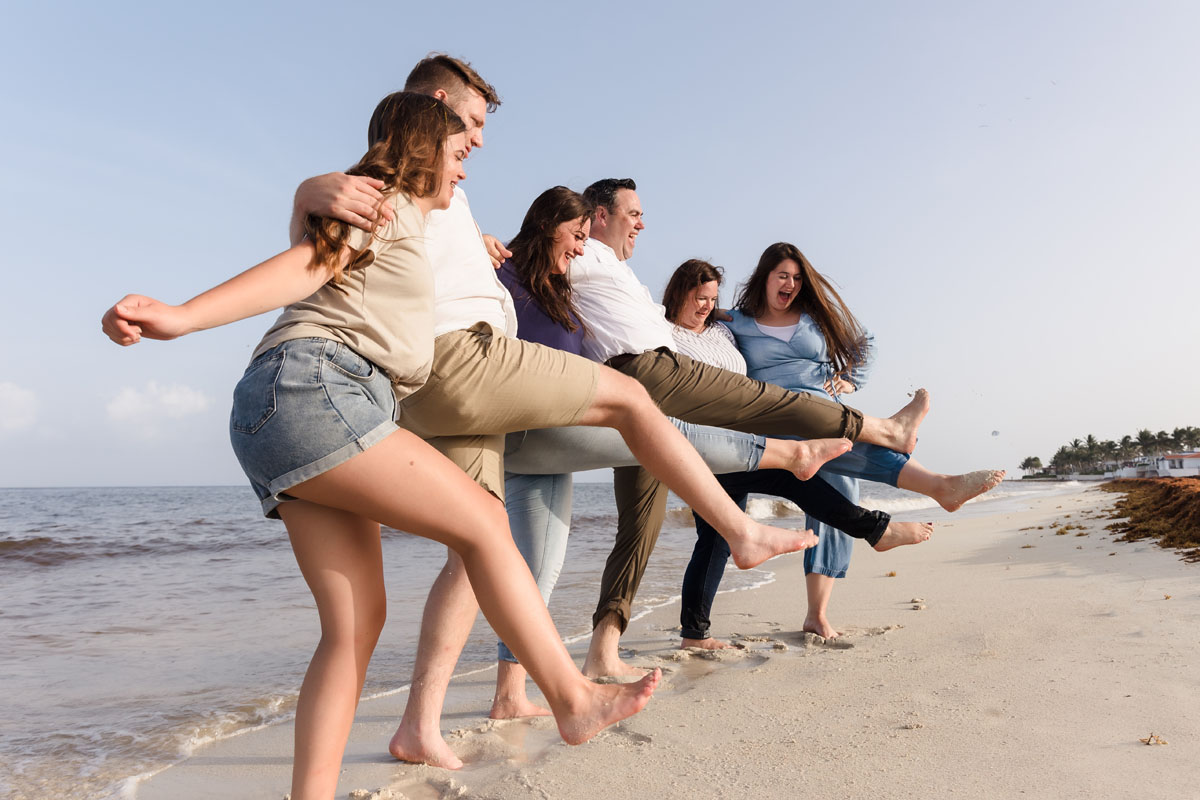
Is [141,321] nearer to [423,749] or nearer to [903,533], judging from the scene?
[423,749]

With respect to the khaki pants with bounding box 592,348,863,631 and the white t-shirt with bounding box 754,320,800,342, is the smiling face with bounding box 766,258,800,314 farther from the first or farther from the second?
the khaki pants with bounding box 592,348,863,631

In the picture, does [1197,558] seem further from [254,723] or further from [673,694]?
[254,723]

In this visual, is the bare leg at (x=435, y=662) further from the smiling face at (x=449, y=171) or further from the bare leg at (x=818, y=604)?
the bare leg at (x=818, y=604)

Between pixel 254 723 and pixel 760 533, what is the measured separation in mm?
2116

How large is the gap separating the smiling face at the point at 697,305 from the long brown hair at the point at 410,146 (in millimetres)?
2094

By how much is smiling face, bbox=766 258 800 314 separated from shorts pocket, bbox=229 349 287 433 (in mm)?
3021

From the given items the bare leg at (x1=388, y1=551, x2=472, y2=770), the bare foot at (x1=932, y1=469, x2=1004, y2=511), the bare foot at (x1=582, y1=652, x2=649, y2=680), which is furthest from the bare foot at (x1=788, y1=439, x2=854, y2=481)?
the bare leg at (x1=388, y1=551, x2=472, y2=770)

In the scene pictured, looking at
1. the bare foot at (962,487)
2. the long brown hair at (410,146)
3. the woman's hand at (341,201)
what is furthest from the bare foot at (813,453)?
the woman's hand at (341,201)

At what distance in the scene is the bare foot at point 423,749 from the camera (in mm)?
2414

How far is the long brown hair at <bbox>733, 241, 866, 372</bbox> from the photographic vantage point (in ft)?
14.0

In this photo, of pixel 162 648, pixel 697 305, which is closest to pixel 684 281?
pixel 697 305

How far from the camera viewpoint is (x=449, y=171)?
6.84ft

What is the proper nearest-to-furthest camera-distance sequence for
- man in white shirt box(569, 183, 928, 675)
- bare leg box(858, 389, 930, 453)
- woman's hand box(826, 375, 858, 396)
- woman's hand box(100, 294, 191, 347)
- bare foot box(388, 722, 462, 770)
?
woman's hand box(100, 294, 191, 347), bare foot box(388, 722, 462, 770), man in white shirt box(569, 183, 928, 675), bare leg box(858, 389, 930, 453), woman's hand box(826, 375, 858, 396)

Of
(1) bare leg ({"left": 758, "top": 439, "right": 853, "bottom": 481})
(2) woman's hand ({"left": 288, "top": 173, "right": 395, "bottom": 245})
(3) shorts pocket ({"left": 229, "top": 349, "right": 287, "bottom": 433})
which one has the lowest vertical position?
(1) bare leg ({"left": 758, "top": 439, "right": 853, "bottom": 481})
